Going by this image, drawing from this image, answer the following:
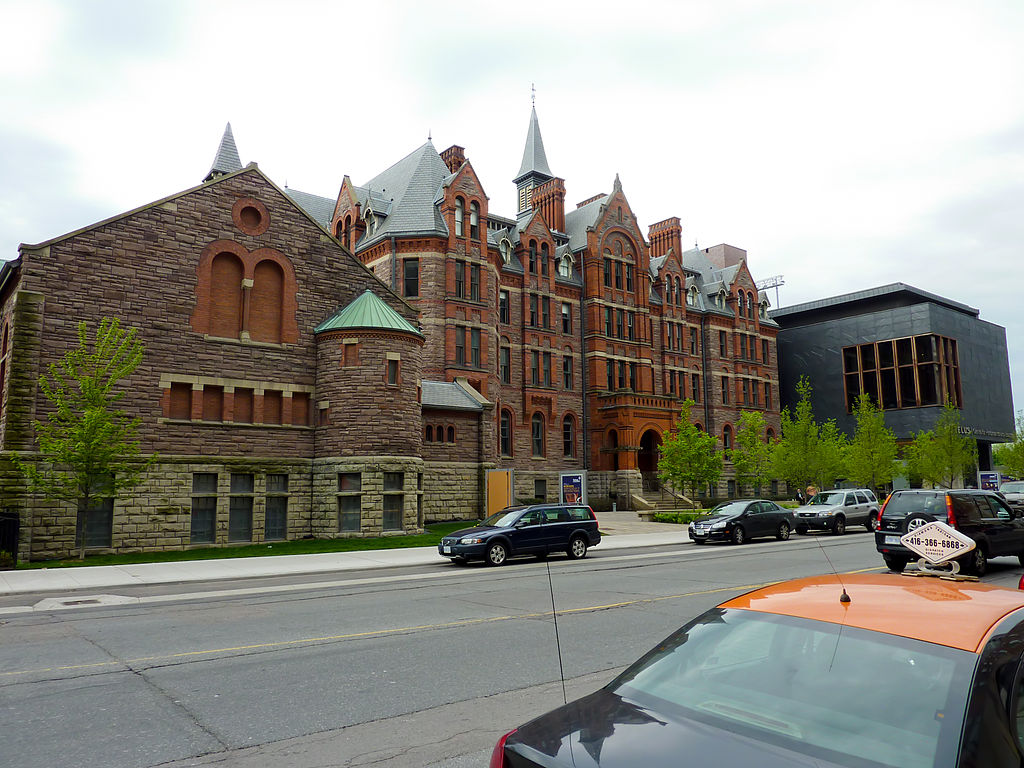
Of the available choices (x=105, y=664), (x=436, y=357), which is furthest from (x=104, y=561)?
(x=436, y=357)

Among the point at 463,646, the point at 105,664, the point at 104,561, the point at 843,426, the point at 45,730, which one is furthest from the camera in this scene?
the point at 843,426

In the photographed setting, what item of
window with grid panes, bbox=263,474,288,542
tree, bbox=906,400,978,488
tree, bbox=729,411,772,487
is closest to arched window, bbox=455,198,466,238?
window with grid panes, bbox=263,474,288,542

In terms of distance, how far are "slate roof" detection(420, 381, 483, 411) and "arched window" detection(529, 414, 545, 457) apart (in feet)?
31.0

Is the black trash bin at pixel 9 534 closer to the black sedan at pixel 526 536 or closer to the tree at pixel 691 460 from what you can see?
the black sedan at pixel 526 536

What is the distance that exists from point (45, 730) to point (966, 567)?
51.0 ft

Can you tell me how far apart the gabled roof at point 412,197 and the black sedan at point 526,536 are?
23.0 m

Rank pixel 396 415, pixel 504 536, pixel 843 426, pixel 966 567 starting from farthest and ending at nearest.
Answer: pixel 843 426, pixel 396 415, pixel 504 536, pixel 966 567

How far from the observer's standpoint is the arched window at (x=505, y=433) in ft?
146

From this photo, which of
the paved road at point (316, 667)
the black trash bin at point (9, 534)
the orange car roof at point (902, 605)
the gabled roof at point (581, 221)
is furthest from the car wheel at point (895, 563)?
the gabled roof at point (581, 221)

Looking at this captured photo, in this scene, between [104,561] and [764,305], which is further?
[764,305]

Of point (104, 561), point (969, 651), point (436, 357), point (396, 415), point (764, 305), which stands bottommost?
point (104, 561)

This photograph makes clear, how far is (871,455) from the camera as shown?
48.0 m

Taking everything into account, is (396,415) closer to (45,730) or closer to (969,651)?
(45,730)

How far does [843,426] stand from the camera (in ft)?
209
